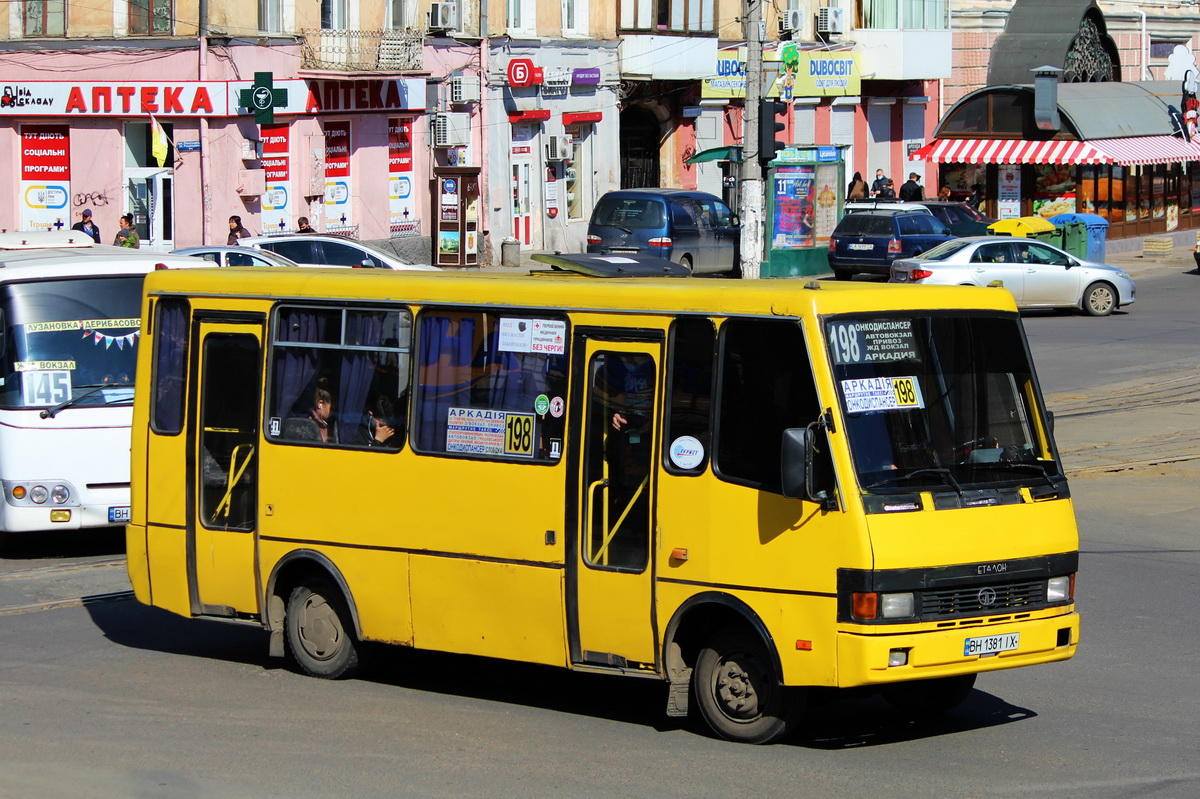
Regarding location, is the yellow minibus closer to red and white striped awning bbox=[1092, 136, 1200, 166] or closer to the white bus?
the white bus

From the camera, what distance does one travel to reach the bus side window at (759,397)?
7.26m

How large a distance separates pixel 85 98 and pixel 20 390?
76.0 feet

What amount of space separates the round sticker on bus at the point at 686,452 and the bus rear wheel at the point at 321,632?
2293 mm

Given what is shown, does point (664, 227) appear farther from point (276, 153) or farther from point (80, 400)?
point (80, 400)

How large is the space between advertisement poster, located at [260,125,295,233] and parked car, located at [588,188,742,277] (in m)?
6.40

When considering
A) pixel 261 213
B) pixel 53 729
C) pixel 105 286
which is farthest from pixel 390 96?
pixel 53 729

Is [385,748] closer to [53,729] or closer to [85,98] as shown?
[53,729]

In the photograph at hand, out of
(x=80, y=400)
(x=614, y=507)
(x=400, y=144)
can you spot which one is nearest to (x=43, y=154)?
(x=400, y=144)

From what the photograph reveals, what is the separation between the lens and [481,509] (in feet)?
27.0

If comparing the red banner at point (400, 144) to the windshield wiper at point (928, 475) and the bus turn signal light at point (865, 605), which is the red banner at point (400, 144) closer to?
the windshield wiper at point (928, 475)

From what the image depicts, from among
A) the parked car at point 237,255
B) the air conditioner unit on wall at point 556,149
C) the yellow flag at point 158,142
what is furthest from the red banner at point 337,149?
the parked car at point 237,255

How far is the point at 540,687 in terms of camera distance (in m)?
8.90

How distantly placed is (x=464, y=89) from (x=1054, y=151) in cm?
1572

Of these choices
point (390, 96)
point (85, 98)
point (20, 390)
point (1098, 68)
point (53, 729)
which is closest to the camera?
point (53, 729)
